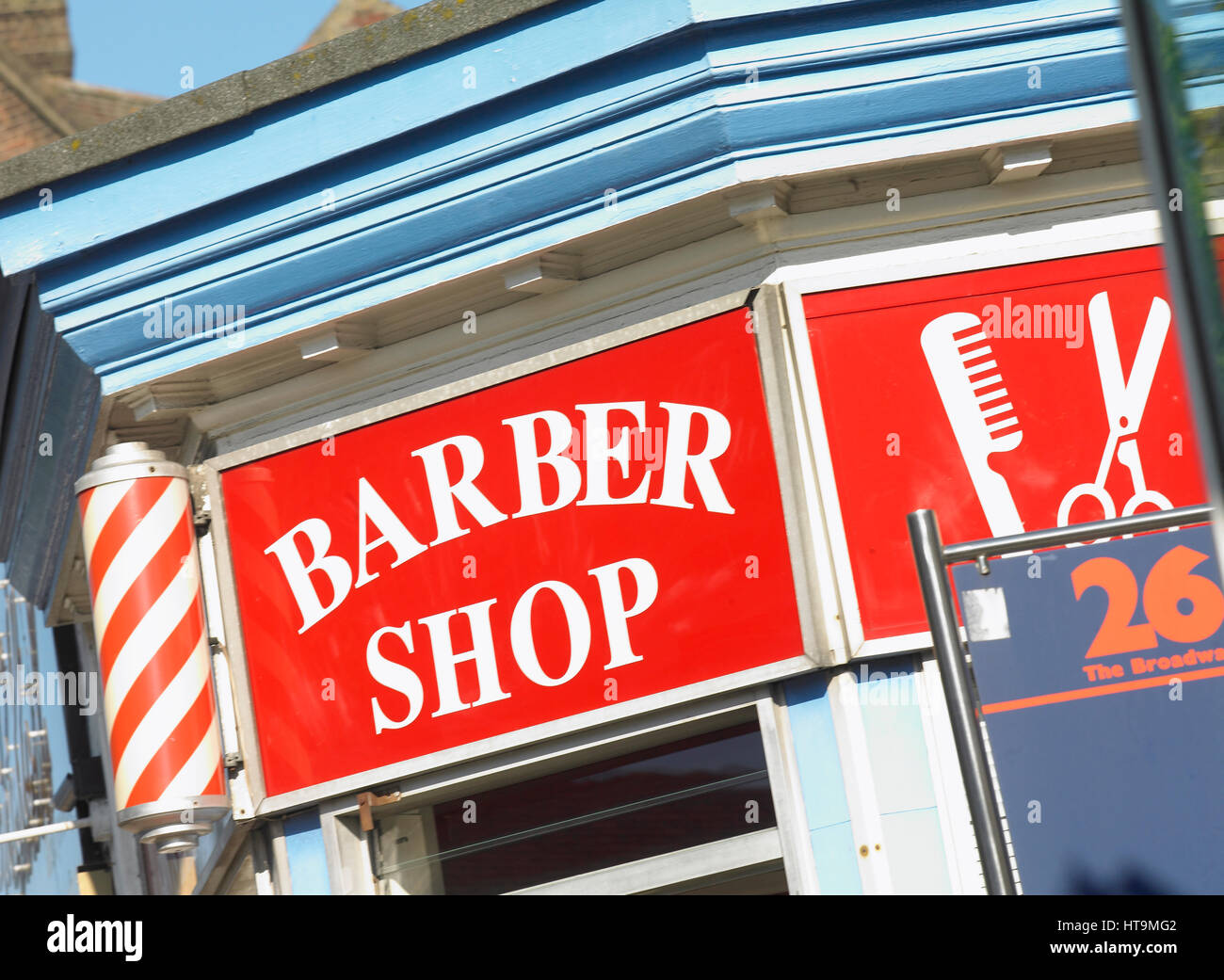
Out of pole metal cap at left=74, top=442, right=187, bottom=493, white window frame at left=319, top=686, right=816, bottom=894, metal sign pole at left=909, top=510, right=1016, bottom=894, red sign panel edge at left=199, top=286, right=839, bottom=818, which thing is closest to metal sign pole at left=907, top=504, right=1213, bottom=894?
metal sign pole at left=909, top=510, right=1016, bottom=894

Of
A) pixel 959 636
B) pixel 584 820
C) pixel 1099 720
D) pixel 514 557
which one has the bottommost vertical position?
pixel 584 820

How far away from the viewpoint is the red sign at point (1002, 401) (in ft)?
16.6

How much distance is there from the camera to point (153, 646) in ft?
18.6

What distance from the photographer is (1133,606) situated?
12.2ft

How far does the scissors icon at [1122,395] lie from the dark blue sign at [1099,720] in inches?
52.7

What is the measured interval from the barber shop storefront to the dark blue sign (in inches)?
48.5

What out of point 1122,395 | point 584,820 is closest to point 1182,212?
point 1122,395

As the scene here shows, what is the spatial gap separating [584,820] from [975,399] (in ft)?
6.65

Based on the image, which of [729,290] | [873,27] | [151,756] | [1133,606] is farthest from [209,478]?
[1133,606]

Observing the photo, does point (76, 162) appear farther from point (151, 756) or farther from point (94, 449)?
point (151, 756)

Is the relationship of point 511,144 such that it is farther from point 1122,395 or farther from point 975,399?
point 1122,395

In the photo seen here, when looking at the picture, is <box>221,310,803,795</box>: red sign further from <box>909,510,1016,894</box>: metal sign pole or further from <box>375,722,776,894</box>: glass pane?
<box>909,510,1016,894</box>: metal sign pole

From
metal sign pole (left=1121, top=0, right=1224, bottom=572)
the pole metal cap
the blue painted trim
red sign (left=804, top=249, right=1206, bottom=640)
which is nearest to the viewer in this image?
metal sign pole (left=1121, top=0, right=1224, bottom=572)

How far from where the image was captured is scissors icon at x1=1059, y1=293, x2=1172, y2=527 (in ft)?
16.7
